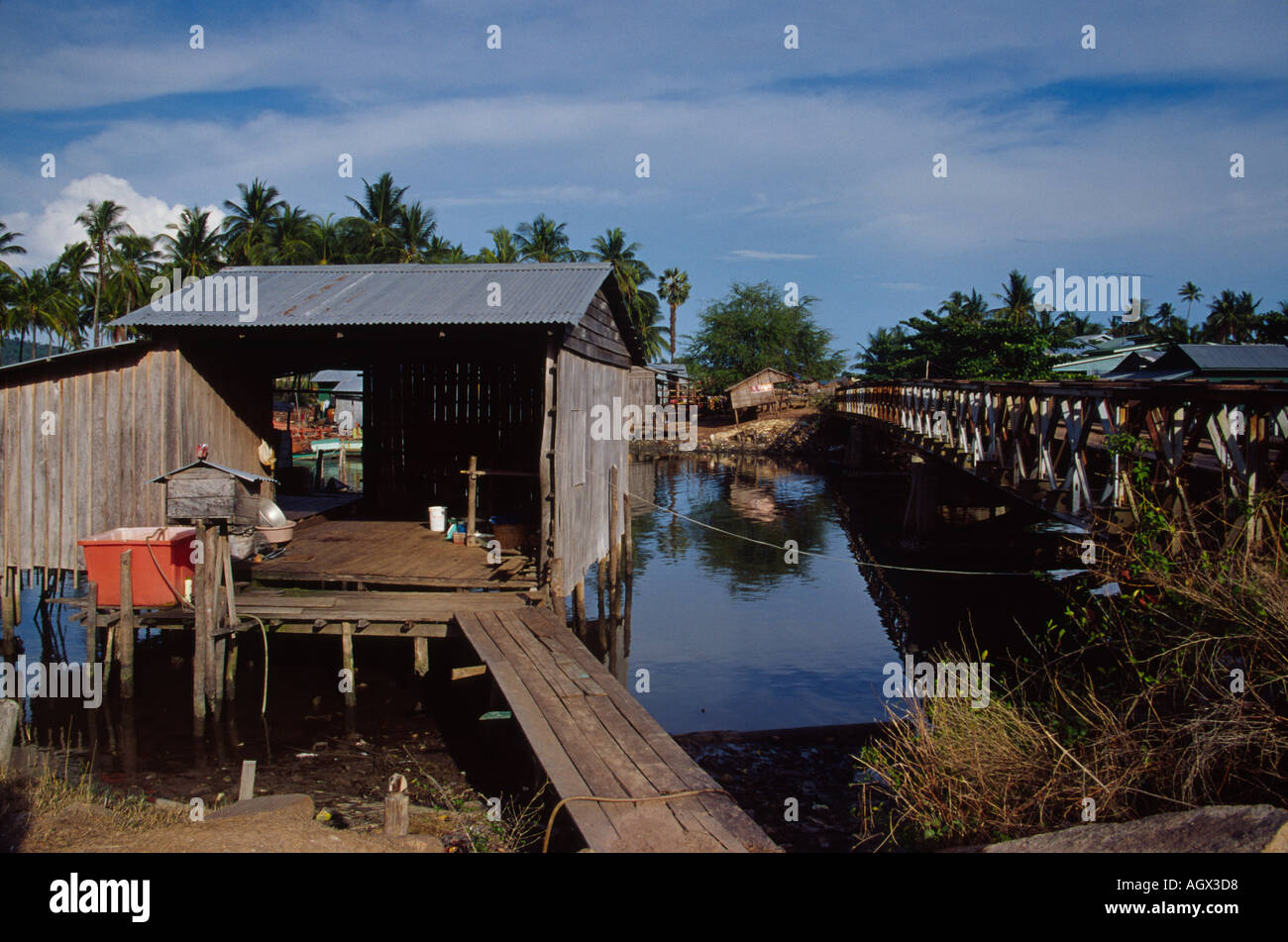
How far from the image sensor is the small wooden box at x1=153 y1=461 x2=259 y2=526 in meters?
9.50

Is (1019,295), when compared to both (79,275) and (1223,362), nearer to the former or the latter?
(1223,362)

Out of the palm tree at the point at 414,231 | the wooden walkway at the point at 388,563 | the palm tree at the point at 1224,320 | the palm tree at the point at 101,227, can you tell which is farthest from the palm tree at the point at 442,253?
the palm tree at the point at 1224,320

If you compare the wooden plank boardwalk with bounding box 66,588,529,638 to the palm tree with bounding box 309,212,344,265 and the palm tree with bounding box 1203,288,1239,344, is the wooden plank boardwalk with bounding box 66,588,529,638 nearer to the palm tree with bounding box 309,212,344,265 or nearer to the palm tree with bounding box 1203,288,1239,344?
the palm tree with bounding box 309,212,344,265

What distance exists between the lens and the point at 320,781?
29.6 feet

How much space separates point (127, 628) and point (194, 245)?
43861 millimetres

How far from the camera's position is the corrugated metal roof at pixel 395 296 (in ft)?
38.5

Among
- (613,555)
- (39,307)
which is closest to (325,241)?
(39,307)

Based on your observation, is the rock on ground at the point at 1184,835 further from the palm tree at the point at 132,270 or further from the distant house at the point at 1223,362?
the palm tree at the point at 132,270

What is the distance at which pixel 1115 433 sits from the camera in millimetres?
9711

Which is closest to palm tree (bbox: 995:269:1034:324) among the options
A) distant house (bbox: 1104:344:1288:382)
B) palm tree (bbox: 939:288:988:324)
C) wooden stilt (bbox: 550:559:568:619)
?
palm tree (bbox: 939:288:988:324)

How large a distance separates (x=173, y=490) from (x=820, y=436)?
1716 inches

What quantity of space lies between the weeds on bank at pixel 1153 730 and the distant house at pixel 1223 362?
21.1 metres
